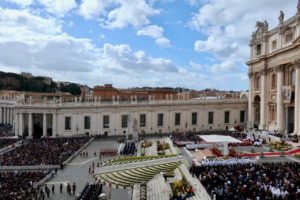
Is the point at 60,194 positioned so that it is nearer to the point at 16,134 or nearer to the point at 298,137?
the point at 298,137

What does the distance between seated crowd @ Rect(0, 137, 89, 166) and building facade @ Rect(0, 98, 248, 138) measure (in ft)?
42.5

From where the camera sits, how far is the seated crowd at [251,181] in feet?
71.9

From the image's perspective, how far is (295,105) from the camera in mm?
49938

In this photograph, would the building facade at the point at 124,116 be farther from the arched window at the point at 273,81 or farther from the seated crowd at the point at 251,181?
the seated crowd at the point at 251,181

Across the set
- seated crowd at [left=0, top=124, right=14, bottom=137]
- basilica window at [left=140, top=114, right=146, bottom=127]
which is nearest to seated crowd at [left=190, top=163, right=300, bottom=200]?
basilica window at [left=140, top=114, right=146, bottom=127]

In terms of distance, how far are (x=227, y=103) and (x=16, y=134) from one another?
40.8 m

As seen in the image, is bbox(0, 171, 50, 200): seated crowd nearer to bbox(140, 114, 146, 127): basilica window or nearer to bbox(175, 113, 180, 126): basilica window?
bbox(140, 114, 146, 127): basilica window

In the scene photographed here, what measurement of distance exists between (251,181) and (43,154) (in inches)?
1107

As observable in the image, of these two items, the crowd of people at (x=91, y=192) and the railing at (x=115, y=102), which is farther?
the railing at (x=115, y=102)

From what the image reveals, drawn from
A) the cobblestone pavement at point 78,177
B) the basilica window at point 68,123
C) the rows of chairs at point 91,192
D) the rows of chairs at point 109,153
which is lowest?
the cobblestone pavement at point 78,177

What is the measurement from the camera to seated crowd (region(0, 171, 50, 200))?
2705cm

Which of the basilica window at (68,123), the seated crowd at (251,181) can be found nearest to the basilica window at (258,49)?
the basilica window at (68,123)

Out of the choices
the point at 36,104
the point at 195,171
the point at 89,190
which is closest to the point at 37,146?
the point at 36,104

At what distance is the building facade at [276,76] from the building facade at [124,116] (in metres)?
5.81
